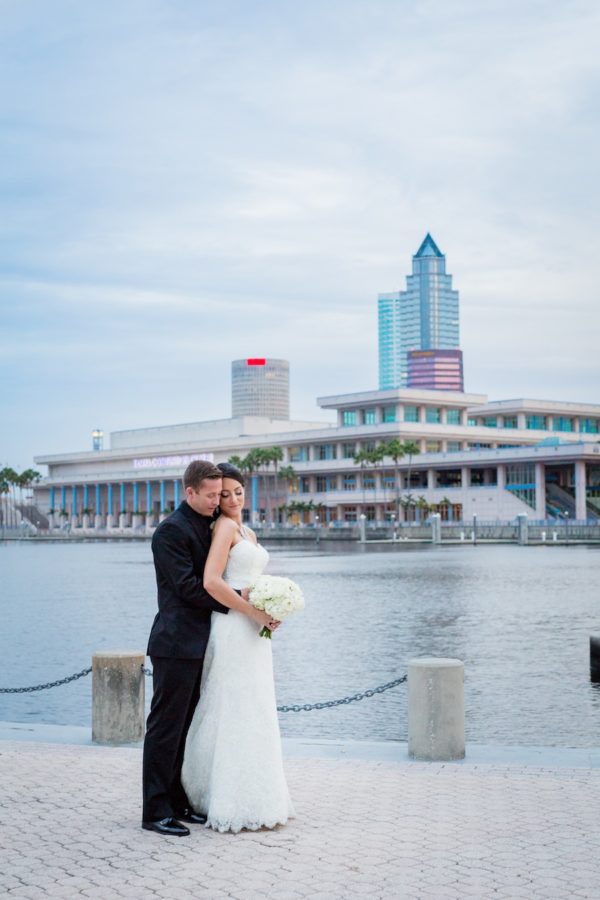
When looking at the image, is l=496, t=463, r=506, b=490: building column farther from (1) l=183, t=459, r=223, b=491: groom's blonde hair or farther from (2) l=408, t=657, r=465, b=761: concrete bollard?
(1) l=183, t=459, r=223, b=491: groom's blonde hair

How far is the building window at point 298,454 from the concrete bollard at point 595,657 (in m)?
131

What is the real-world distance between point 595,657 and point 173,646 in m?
12.7

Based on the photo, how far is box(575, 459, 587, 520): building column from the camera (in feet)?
385

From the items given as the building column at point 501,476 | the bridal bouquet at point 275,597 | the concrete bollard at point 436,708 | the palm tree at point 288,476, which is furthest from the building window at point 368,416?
the bridal bouquet at point 275,597

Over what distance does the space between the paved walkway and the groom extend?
13.0 inches

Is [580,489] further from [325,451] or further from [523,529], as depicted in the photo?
[325,451]

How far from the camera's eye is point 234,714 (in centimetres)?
830

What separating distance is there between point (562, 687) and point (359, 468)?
12024cm

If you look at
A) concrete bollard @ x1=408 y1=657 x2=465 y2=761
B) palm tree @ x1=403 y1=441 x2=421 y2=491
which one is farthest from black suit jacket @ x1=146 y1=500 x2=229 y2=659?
palm tree @ x1=403 y1=441 x2=421 y2=491

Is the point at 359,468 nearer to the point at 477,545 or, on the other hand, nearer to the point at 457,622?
the point at 477,545

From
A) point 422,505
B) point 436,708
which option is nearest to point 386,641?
point 436,708

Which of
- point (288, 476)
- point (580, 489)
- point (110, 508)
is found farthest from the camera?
point (110, 508)

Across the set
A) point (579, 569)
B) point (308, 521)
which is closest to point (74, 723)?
point (579, 569)

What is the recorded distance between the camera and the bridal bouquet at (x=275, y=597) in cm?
809
